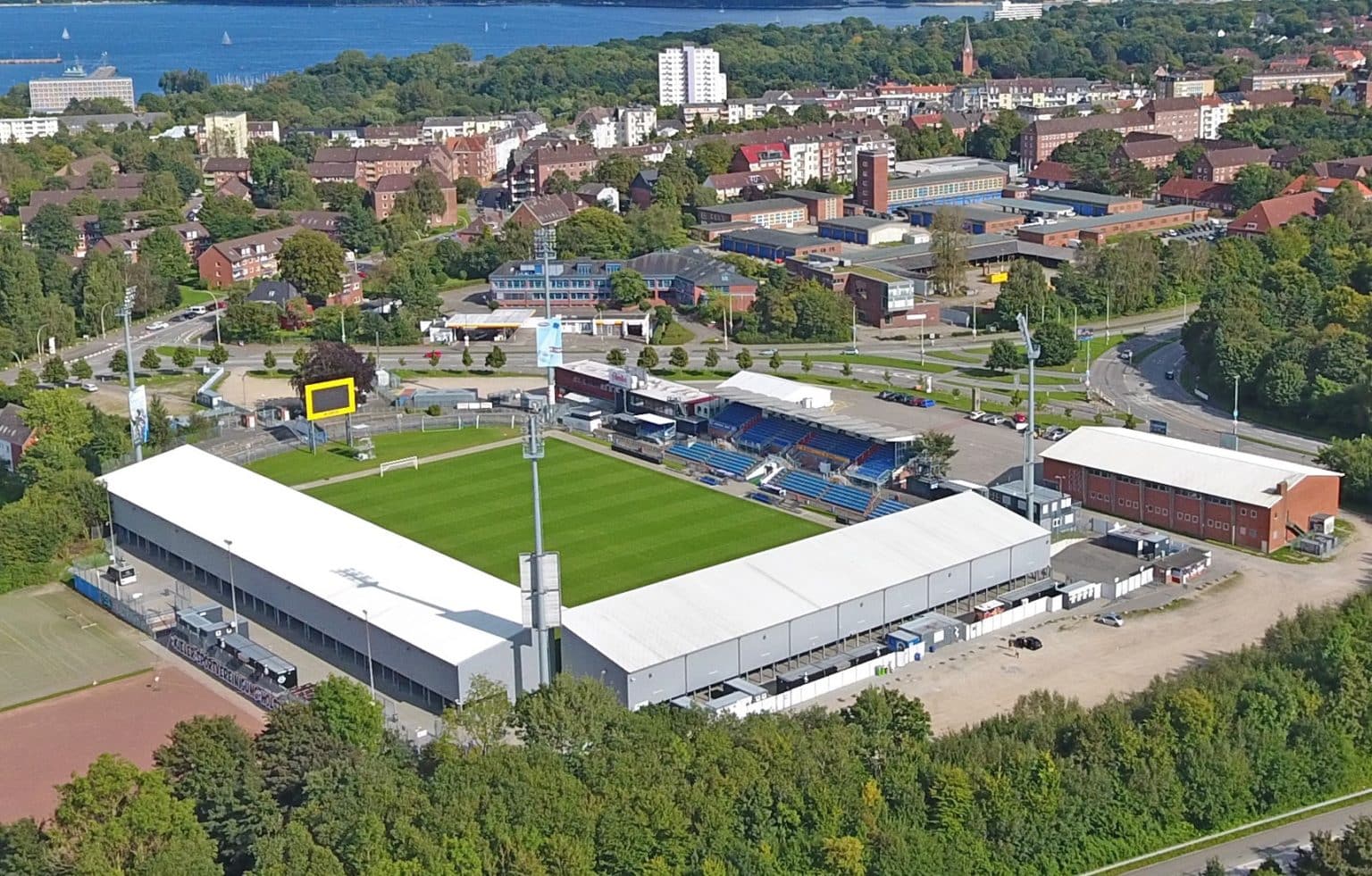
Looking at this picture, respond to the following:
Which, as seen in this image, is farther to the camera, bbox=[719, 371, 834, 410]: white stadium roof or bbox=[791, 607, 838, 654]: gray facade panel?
bbox=[719, 371, 834, 410]: white stadium roof

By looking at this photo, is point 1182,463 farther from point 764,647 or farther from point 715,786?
point 715,786

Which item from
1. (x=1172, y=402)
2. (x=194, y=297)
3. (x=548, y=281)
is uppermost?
(x=548, y=281)

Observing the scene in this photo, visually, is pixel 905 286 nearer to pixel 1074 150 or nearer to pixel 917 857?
pixel 1074 150

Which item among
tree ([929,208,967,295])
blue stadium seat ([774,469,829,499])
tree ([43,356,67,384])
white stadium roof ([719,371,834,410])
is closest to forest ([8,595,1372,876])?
blue stadium seat ([774,469,829,499])

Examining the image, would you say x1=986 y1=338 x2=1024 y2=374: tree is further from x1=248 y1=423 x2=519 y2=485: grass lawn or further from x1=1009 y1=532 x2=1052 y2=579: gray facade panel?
x1=1009 y1=532 x2=1052 y2=579: gray facade panel

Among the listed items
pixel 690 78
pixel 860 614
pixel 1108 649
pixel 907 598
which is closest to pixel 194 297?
pixel 907 598

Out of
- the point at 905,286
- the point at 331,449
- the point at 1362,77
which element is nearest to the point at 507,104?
the point at 1362,77

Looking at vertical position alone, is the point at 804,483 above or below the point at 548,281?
below
